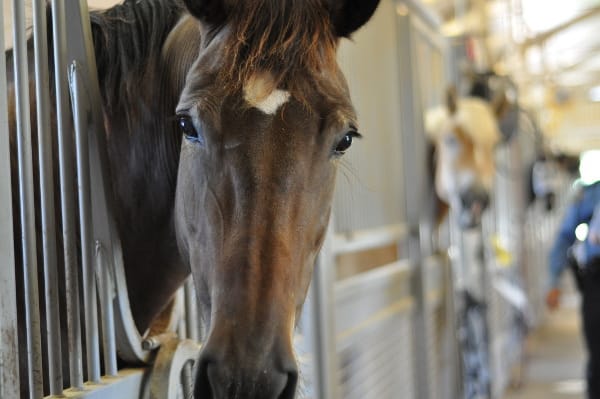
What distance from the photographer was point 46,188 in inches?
44.6

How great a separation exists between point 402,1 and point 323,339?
64.5 inches

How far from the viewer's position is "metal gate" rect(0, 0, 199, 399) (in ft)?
3.47

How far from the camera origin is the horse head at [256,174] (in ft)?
3.16

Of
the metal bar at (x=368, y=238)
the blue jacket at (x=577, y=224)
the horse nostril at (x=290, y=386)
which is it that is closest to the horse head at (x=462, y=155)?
the blue jacket at (x=577, y=224)

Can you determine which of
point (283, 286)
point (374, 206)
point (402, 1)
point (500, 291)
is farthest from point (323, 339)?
point (500, 291)

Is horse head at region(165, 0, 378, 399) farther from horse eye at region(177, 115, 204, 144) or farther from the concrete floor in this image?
the concrete floor

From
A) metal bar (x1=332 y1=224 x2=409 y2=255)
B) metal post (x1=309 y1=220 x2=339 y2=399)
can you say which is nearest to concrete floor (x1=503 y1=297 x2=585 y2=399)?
metal bar (x1=332 y1=224 x2=409 y2=255)

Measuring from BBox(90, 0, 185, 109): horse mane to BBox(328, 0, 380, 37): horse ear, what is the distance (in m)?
0.30

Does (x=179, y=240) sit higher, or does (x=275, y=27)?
(x=275, y=27)

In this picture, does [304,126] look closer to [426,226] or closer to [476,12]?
[426,226]

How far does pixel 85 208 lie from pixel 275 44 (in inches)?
16.2

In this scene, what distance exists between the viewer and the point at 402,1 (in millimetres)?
3045

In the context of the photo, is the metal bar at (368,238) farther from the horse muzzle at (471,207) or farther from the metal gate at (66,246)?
the metal gate at (66,246)

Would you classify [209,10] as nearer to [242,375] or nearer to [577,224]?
[242,375]
